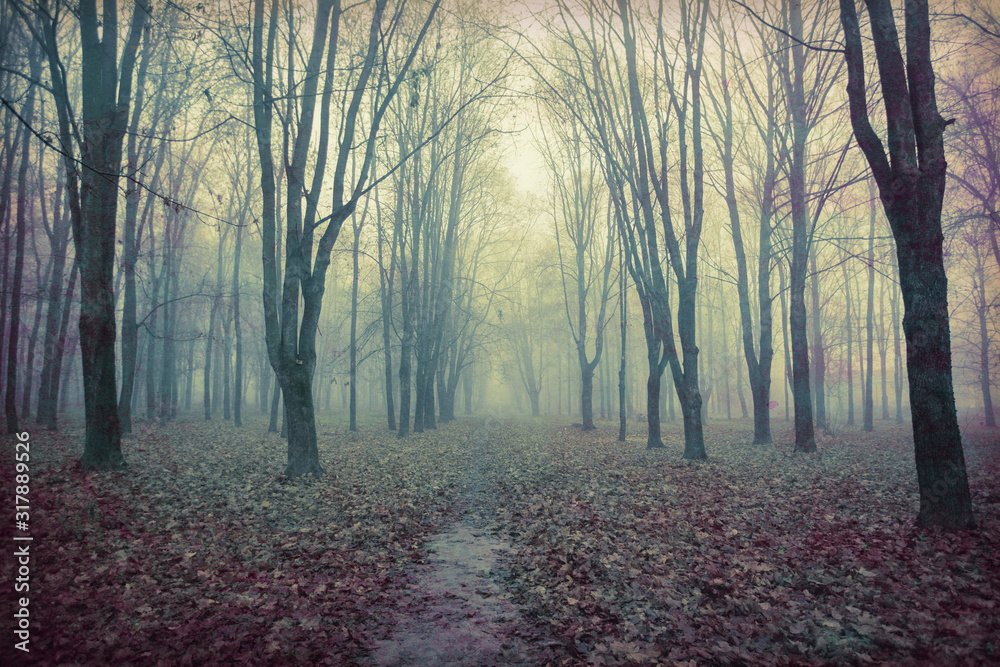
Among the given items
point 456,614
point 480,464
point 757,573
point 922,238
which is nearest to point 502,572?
point 456,614

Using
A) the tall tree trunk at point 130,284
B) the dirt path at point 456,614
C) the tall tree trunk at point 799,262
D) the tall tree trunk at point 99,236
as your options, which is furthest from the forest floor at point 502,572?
the tall tree trunk at point 130,284

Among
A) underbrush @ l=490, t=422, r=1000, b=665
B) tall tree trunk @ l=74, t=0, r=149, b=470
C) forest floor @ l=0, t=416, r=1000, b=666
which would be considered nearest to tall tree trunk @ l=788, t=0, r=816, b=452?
forest floor @ l=0, t=416, r=1000, b=666

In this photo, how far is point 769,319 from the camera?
16.2 meters

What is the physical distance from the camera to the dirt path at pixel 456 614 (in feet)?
11.5

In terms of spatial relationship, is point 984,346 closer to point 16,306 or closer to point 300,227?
point 300,227

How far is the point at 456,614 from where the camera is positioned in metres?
4.20

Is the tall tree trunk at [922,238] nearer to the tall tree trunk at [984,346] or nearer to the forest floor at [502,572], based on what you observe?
the forest floor at [502,572]

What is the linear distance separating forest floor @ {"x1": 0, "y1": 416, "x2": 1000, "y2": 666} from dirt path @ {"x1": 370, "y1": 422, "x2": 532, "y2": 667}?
2cm

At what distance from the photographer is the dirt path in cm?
349

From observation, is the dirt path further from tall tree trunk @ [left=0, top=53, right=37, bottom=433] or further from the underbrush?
tall tree trunk @ [left=0, top=53, right=37, bottom=433]

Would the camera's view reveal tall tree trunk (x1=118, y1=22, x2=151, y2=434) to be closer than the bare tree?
No

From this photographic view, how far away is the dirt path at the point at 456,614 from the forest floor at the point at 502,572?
0.02m

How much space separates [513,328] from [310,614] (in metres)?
39.4

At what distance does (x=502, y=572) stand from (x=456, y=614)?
1072 millimetres
